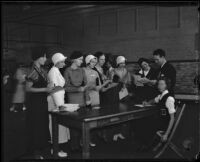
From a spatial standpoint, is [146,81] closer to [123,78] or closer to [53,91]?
[123,78]

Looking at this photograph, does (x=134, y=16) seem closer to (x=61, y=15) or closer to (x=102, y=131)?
(x=61, y=15)

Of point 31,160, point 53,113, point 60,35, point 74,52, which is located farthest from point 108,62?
point 31,160

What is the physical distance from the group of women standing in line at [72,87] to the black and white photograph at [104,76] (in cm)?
1

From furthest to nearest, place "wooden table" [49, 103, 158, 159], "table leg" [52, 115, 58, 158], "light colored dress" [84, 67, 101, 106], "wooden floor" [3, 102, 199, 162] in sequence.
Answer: "light colored dress" [84, 67, 101, 106]
"wooden floor" [3, 102, 199, 162]
"table leg" [52, 115, 58, 158]
"wooden table" [49, 103, 158, 159]

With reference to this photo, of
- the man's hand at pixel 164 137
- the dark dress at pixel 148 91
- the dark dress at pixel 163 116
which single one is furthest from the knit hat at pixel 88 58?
the man's hand at pixel 164 137

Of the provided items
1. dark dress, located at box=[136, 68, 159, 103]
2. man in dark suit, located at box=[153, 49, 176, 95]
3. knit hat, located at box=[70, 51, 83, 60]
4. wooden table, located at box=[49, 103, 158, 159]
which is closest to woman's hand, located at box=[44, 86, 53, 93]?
wooden table, located at box=[49, 103, 158, 159]

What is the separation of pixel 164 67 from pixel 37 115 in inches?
71.6

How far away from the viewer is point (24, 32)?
347cm

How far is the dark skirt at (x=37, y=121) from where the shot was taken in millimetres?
3145

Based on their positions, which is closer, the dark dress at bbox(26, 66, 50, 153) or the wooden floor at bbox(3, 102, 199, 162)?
the dark dress at bbox(26, 66, 50, 153)

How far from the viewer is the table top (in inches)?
107

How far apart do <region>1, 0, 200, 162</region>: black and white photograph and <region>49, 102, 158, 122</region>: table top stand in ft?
0.08

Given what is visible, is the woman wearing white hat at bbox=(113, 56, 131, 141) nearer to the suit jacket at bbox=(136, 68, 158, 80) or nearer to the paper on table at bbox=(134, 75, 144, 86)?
the paper on table at bbox=(134, 75, 144, 86)

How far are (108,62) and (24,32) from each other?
1.23m
